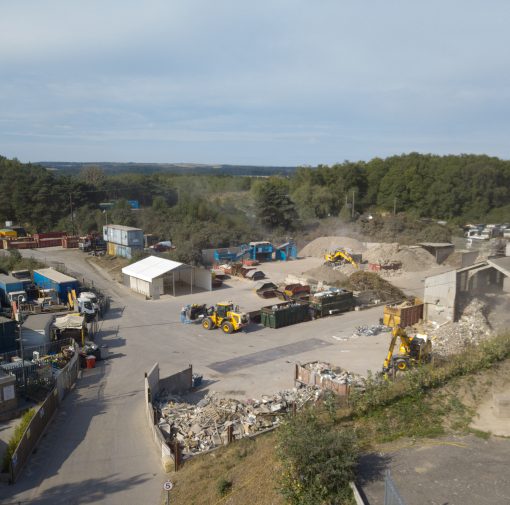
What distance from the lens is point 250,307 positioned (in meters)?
27.6

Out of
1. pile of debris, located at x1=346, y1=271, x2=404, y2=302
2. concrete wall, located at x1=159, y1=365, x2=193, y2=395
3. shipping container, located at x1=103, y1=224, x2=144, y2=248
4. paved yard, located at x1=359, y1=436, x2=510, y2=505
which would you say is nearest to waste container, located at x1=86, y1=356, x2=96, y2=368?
concrete wall, located at x1=159, y1=365, x2=193, y2=395

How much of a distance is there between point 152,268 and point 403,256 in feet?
66.1

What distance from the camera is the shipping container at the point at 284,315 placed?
23.7m

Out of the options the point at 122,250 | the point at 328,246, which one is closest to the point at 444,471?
the point at 122,250

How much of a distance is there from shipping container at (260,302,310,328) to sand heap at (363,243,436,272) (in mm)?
15838

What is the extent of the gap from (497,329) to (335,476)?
50.6ft

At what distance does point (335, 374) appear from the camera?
16859 millimetres

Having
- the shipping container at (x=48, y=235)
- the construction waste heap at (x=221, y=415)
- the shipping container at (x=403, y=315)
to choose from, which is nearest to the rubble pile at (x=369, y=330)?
the shipping container at (x=403, y=315)

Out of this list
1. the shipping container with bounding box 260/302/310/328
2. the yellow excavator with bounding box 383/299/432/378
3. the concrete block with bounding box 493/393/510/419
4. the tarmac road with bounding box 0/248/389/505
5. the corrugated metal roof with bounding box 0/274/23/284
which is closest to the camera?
the tarmac road with bounding box 0/248/389/505

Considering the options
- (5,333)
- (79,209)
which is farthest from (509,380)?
(79,209)

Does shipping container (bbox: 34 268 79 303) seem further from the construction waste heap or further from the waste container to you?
the construction waste heap

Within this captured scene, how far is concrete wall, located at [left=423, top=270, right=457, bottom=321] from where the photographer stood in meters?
22.5

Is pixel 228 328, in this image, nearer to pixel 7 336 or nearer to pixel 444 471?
pixel 7 336

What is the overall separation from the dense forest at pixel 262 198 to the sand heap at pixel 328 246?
5.97 metres
